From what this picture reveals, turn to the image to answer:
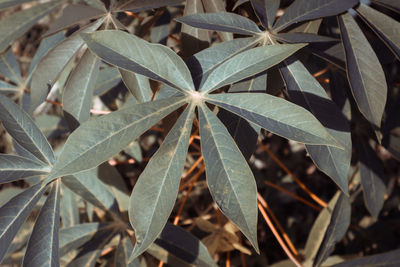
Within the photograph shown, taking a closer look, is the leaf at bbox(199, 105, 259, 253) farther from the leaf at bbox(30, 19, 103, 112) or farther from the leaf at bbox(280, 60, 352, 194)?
the leaf at bbox(30, 19, 103, 112)

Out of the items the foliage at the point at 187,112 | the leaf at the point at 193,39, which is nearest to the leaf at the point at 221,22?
the foliage at the point at 187,112

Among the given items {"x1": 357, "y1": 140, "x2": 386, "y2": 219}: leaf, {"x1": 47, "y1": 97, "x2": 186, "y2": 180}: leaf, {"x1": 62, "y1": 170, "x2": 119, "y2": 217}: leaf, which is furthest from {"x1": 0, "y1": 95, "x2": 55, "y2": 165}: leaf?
{"x1": 357, "y1": 140, "x2": 386, "y2": 219}: leaf

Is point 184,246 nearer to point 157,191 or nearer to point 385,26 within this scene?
point 157,191

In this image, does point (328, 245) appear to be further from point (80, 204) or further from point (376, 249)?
point (80, 204)

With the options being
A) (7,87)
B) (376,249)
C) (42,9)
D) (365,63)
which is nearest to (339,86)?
(365,63)

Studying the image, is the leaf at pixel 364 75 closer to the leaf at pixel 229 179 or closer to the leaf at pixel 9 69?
the leaf at pixel 229 179

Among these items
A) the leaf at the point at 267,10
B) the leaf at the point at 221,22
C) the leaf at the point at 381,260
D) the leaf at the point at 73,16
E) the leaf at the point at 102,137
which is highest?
Answer: the leaf at the point at 73,16

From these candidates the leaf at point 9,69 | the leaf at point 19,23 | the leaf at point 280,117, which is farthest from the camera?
the leaf at point 9,69
